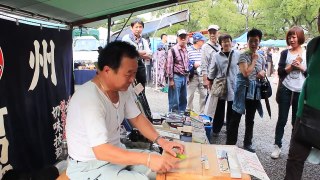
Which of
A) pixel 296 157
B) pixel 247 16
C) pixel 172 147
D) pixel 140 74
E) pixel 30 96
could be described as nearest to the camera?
pixel 172 147

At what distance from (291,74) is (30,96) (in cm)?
330

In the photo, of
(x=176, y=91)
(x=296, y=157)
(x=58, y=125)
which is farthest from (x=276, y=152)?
(x=58, y=125)

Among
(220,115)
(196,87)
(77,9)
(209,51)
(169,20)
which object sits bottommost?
(220,115)

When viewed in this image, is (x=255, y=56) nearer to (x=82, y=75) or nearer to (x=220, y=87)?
(x=220, y=87)

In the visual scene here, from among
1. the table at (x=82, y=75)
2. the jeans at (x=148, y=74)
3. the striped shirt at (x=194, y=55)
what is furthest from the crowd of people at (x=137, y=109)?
the jeans at (x=148, y=74)

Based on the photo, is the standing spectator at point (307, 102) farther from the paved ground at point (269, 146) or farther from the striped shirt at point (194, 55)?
the striped shirt at point (194, 55)

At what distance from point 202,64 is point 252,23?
21.7 m

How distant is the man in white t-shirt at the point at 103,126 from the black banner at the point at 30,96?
31.1 inches

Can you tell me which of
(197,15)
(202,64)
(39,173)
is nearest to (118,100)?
(39,173)

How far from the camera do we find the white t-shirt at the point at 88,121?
6.23 ft

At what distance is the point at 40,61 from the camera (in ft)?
10.6

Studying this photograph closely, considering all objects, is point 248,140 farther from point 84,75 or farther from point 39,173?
point 84,75

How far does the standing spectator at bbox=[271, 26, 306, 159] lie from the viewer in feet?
13.7

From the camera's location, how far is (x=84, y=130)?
2.02 m
